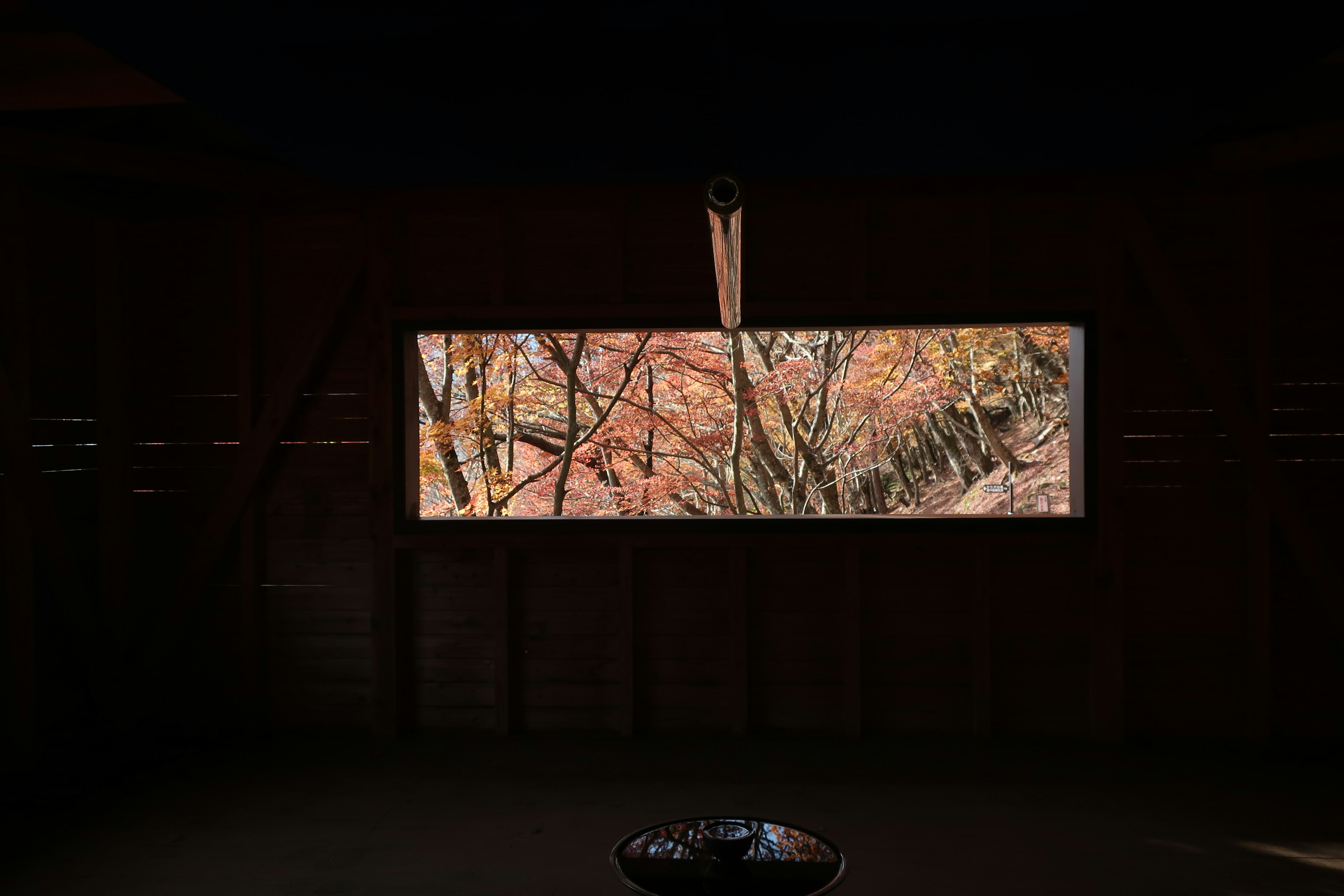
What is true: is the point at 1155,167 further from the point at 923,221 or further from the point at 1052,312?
the point at 923,221

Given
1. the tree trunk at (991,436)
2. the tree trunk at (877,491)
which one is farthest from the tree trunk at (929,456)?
the tree trunk at (991,436)

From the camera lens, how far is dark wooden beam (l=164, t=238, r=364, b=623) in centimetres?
395

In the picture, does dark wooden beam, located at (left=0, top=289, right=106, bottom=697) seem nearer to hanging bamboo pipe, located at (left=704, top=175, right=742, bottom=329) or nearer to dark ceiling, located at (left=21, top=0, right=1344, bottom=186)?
dark ceiling, located at (left=21, top=0, right=1344, bottom=186)

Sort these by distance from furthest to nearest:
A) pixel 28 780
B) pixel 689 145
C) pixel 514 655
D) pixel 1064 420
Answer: pixel 1064 420, pixel 514 655, pixel 28 780, pixel 689 145

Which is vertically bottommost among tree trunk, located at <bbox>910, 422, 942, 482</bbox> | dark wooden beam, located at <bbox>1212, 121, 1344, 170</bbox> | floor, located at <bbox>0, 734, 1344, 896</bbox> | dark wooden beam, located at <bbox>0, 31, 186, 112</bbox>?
floor, located at <bbox>0, 734, 1344, 896</bbox>

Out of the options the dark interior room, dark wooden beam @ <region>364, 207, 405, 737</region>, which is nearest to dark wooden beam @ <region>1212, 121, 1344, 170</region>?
the dark interior room

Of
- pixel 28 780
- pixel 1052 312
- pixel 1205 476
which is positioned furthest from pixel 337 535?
pixel 1205 476

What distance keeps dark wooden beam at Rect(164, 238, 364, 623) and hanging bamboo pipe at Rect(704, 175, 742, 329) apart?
7.76 feet

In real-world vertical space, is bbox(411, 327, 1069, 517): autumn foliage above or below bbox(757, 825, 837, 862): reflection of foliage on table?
above

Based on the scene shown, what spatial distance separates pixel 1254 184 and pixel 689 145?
2.80m

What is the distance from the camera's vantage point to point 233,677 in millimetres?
4051

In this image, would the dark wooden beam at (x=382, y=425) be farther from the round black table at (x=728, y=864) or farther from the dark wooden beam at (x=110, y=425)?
the round black table at (x=728, y=864)

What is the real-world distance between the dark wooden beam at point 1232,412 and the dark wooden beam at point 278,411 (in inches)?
147

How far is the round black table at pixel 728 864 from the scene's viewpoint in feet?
5.89
